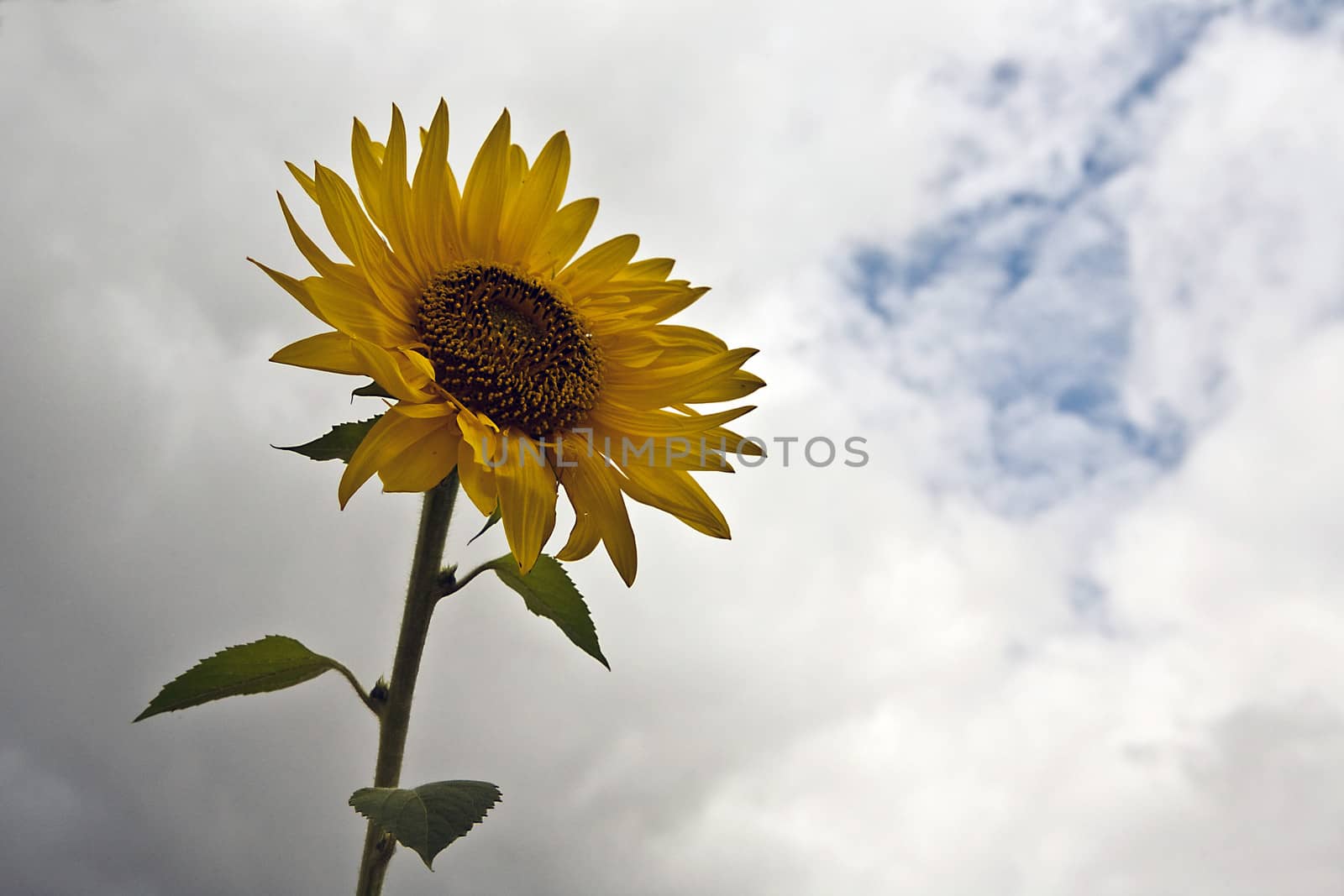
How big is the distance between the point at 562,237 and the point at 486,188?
0.20 metres

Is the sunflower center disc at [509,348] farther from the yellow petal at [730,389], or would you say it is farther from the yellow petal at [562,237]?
the yellow petal at [730,389]

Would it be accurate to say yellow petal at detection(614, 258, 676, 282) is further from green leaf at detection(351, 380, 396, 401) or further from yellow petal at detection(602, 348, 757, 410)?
green leaf at detection(351, 380, 396, 401)

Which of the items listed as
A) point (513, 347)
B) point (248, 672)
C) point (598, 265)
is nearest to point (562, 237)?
point (598, 265)

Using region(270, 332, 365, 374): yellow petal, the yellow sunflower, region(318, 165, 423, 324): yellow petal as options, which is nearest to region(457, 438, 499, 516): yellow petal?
A: the yellow sunflower

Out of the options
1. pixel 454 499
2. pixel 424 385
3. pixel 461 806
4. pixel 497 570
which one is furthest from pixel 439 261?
pixel 461 806

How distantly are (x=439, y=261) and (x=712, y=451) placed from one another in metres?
0.64

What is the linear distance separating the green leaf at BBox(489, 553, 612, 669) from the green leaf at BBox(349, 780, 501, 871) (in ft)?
1.00

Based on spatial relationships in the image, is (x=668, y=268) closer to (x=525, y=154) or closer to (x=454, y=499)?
(x=525, y=154)

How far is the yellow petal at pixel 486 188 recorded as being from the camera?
2004mm

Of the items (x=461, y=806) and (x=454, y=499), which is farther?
(x=454, y=499)

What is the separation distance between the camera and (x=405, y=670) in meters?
1.79

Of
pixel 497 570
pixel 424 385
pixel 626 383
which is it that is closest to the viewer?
pixel 424 385

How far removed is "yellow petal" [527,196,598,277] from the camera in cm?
A: 213

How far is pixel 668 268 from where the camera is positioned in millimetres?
2189
